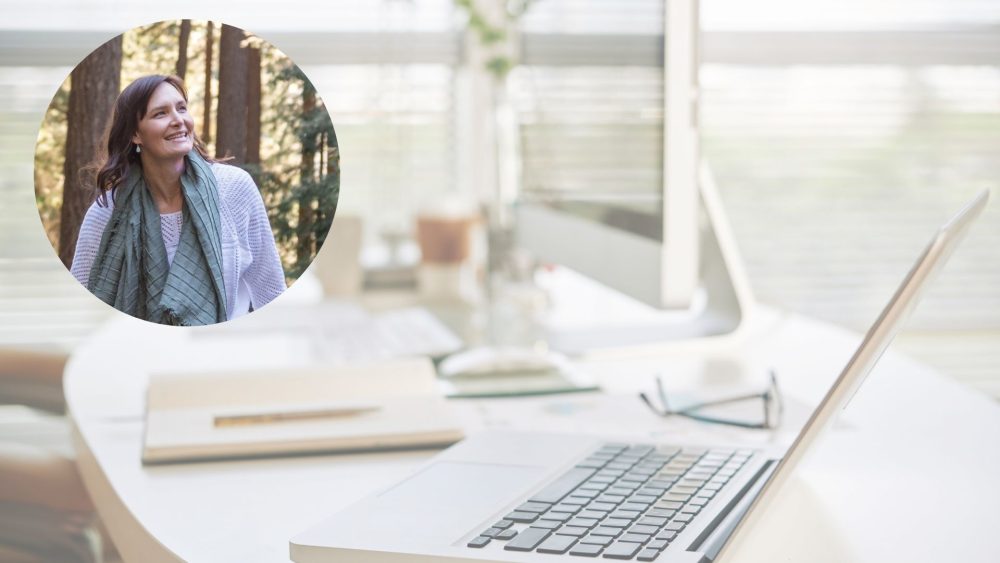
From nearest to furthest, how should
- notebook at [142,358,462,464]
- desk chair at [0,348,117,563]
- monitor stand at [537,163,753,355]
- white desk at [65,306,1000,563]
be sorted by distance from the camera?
1. white desk at [65,306,1000,563]
2. notebook at [142,358,462,464]
3. desk chair at [0,348,117,563]
4. monitor stand at [537,163,753,355]

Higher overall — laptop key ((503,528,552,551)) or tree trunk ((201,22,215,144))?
tree trunk ((201,22,215,144))

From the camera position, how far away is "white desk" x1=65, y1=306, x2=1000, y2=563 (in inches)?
23.5

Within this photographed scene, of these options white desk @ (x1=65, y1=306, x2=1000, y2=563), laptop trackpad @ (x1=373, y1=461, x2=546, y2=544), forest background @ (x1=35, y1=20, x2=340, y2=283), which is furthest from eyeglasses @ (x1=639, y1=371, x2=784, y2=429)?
forest background @ (x1=35, y1=20, x2=340, y2=283)

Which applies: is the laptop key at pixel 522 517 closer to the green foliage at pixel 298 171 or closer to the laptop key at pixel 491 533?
the laptop key at pixel 491 533

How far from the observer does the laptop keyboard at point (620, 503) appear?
502mm

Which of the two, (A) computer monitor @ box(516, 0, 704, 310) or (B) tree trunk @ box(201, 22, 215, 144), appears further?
(A) computer monitor @ box(516, 0, 704, 310)

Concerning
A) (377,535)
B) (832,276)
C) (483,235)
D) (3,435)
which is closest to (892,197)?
(832,276)

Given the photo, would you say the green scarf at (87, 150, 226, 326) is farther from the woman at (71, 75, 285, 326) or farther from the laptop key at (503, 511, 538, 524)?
the laptop key at (503, 511, 538, 524)

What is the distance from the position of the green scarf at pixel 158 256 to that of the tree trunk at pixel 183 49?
3 cm

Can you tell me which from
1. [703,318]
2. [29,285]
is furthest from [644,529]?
[29,285]

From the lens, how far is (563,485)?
24.0 inches

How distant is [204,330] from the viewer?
1448mm

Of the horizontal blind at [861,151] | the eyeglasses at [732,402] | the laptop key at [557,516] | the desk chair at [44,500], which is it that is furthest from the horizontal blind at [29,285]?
the laptop key at [557,516]

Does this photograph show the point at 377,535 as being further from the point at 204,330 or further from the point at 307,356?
the point at 204,330
